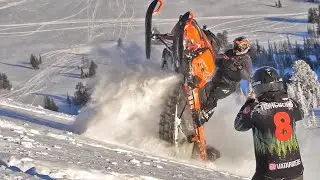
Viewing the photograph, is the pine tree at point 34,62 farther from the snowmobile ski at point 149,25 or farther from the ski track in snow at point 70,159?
the ski track in snow at point 70,159

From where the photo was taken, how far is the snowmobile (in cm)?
952

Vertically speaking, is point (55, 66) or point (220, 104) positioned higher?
point (220, 104)

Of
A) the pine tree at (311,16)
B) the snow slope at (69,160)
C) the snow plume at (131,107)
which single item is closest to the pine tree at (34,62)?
the pine tree at (311,16)

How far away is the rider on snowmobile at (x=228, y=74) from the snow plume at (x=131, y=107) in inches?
29.7

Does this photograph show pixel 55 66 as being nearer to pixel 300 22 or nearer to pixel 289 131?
pixel 300 22

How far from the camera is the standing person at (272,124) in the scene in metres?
5.36

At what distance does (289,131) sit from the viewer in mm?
5461

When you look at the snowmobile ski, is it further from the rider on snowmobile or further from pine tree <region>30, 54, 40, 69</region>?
pine tree <region>30, 54, 40, 69</region>

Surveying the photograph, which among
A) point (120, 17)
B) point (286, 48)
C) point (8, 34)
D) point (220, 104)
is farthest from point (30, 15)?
point (220, 104)

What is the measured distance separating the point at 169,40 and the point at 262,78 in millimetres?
4668

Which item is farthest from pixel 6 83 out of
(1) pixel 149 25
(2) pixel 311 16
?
(1) pixel 149 25

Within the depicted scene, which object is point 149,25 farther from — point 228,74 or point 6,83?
point 6,83

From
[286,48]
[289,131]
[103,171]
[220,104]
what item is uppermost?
[289,131]

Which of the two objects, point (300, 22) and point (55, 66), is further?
point (300, 22)
